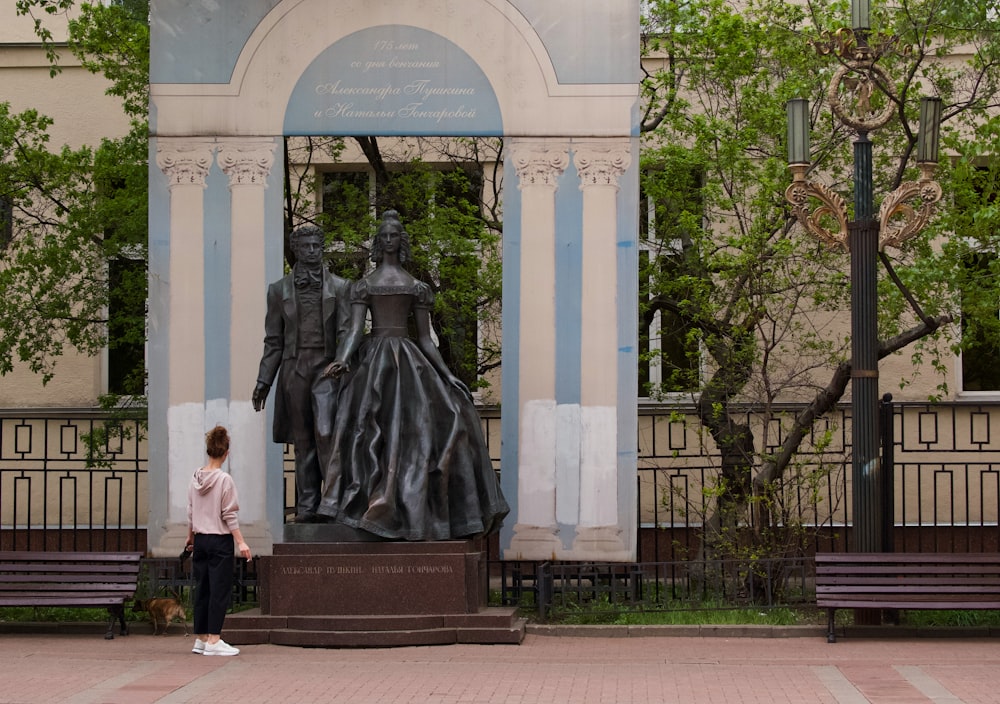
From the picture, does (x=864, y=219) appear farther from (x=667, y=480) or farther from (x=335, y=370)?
(x=667, y=480)

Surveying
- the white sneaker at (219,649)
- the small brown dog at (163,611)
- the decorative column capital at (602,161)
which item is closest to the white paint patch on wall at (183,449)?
the small brown dog at (163,611)

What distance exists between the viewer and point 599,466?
13148 mm

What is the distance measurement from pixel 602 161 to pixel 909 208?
266cm

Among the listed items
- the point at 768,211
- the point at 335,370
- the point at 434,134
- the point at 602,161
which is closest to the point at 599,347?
the point at 602,161

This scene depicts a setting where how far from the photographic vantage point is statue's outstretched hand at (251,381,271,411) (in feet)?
39.9

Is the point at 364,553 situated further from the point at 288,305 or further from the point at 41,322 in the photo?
the point at 41,322

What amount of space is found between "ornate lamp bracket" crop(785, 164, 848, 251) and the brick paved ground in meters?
3.32

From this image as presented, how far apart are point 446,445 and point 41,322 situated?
608 cm

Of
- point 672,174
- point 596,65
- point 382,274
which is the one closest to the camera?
point 382,274

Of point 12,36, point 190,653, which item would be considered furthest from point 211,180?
point 12,36

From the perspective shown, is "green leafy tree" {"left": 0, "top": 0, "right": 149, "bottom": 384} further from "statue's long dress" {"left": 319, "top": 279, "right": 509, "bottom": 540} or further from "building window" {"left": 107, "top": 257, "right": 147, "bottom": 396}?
"statue's long dress" {"left": 319, "top": 279, "right": 509, "bottom": 540}

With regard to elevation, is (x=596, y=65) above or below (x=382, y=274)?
above

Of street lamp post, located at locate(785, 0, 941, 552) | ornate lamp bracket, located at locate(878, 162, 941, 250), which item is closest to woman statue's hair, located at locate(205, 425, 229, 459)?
street lamp post, located at locate(785, 0, 941, 552)

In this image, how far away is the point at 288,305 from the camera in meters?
12.3
